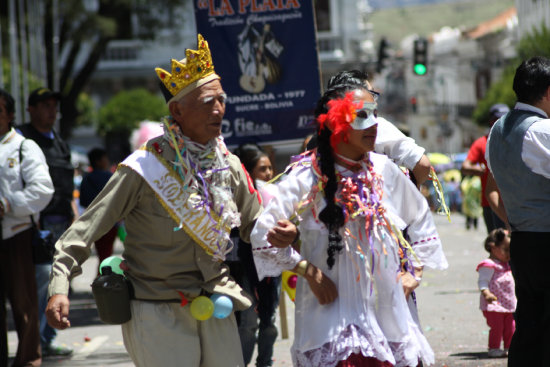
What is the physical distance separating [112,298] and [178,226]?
418 mm

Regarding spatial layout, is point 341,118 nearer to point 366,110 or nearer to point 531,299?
point 366,110

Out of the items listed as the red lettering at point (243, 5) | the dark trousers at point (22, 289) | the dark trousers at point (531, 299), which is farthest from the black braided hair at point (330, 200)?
the red lettering at point (243, 5)

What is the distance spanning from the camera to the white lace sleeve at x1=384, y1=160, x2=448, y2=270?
4336 millimetres

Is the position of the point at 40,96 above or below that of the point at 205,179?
above

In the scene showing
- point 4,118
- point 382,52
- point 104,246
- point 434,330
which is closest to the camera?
point 4,118

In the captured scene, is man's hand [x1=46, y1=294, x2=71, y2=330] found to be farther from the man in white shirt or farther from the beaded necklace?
the man in white shirt

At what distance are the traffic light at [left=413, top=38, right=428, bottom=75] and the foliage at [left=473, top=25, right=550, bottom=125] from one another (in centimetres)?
243

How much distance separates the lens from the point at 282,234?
13.2 feet

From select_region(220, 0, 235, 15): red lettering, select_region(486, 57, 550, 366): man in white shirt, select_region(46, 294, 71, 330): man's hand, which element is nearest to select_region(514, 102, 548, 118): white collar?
select_region(486, 57, 550, 366): man in white shirt

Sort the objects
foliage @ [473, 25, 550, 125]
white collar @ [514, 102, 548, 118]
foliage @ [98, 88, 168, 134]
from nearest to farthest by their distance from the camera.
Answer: white collar @ [514, 102, 548, 118]
foliage @ [473, 25, 550, 125]
foliage @ [98, 88, 168, 134]

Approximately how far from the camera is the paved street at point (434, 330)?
26.0 feet

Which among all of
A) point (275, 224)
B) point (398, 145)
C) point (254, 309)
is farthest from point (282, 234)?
point (254, 309)

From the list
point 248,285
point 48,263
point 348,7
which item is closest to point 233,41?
point 48,263

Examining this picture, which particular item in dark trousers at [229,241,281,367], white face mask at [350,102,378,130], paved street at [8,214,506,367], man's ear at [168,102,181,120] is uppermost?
man's ear at [168,102,181,120]
